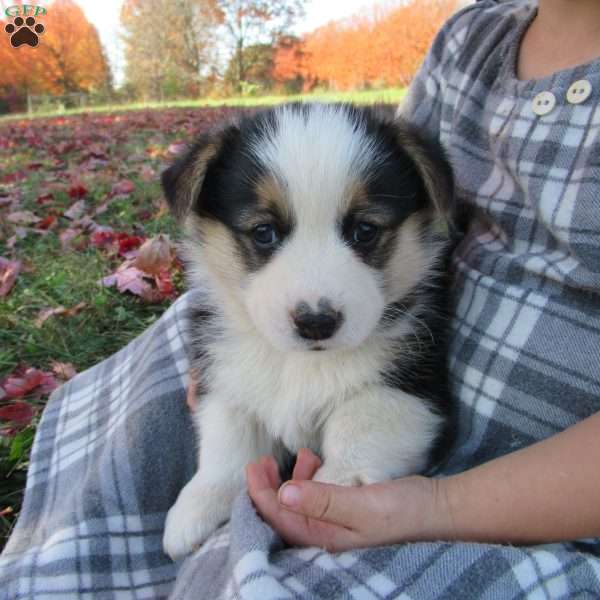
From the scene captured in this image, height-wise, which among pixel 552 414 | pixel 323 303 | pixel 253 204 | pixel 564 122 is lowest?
pixel 552 414

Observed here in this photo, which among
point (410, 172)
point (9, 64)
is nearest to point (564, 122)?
point (410, 172)

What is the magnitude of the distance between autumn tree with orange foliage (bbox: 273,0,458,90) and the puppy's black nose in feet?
53.9

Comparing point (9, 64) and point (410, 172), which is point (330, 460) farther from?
point (9, 64)

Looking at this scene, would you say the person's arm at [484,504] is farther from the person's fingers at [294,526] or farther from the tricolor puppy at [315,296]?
the tricolor puppy at [315,296]

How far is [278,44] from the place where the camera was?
23.1 metres

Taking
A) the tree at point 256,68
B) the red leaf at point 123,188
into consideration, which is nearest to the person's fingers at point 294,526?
the red leaf at point 123,188

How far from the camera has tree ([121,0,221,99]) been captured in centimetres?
2197

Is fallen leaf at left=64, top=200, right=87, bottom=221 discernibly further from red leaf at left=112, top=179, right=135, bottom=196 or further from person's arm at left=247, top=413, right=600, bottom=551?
person's arm at left=247, top=413, right=600, bottom=551

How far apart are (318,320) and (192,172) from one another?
2.43 ft

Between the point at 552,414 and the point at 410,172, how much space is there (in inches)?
34.6

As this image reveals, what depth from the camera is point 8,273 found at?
3.96m

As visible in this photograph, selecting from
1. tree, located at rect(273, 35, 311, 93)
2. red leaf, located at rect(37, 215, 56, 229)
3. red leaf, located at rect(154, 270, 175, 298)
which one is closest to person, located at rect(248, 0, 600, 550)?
red leaf, located at rect(154, 270, 175, 298)

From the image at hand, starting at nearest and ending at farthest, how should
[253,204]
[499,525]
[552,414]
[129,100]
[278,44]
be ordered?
[499,525] → [552,414] → [253,204] → [129,100] → [278,44]

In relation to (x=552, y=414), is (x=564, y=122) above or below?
above
